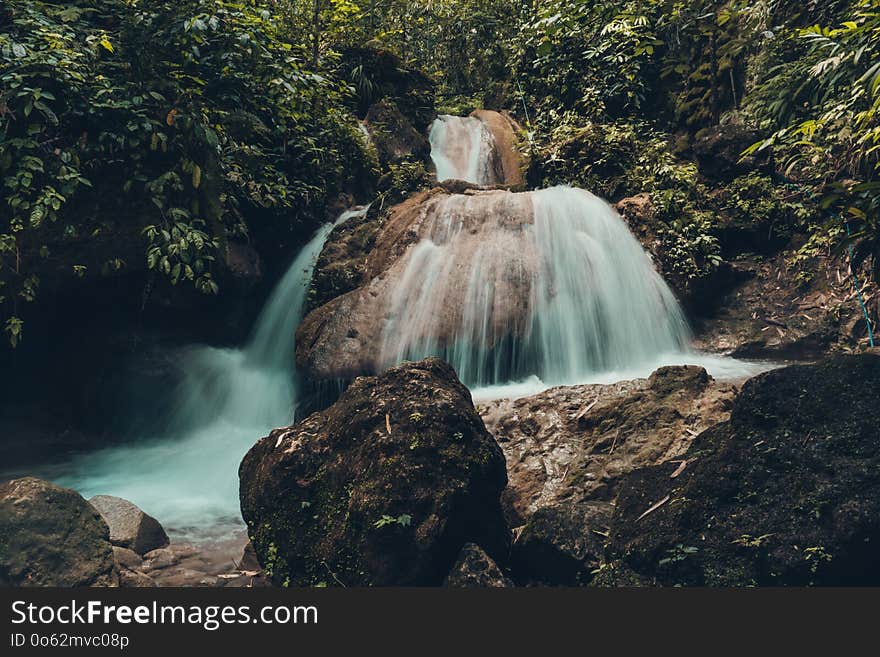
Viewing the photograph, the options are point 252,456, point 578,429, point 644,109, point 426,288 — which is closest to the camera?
point 252,456

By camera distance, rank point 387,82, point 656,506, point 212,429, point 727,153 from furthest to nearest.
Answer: point 387,82, point 727,153, point 212,429, point 656,506

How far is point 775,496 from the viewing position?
9.82ft

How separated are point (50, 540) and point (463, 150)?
1269 centimetres

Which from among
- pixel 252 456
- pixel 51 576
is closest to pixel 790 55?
pixel 252 456

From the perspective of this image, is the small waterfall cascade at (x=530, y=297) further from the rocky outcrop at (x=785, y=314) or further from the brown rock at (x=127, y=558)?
the brown rock at (x=127, y=558)

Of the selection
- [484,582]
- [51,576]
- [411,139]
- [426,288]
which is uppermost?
[411,139]

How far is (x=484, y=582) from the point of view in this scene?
3100 millimetres

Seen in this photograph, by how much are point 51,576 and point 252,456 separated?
1.49 metres

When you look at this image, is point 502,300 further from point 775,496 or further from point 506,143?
point 506,143

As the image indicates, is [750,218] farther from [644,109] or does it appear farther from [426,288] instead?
[426,288]

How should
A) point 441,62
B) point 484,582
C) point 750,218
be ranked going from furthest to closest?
1. point 441,62
2. point 750,218
3. point 484,582

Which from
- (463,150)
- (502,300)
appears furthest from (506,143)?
(502,300)

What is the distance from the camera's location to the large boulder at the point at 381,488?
331 centimetres

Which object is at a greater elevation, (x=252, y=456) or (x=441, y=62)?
(x=441, y=62)
